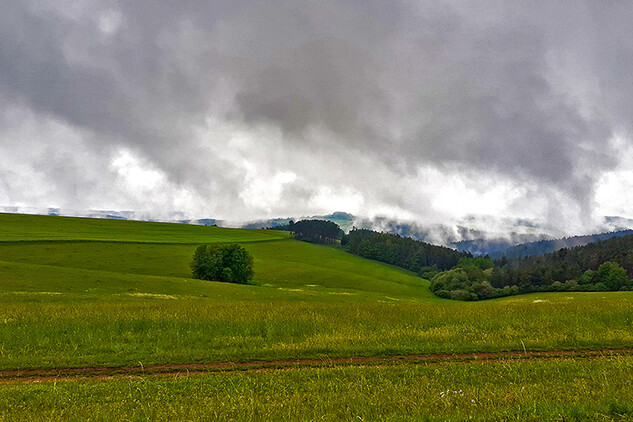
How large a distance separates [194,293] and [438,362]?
49.0 m

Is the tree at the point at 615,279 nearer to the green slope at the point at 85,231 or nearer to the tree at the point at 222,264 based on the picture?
the tree at the point at 222,264

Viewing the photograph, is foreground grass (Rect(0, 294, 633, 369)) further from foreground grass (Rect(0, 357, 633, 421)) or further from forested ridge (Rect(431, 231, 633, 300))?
forested ridge (Rect(431, 231, 633, 300))

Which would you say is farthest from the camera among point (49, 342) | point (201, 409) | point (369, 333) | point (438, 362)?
point (369, 333)

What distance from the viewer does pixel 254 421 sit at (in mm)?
7465

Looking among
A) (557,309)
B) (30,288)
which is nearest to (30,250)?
(30,288)

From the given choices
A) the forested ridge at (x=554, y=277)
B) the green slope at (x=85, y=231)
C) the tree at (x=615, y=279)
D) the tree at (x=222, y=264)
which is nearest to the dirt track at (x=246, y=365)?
the tree at (x=222, y=264)

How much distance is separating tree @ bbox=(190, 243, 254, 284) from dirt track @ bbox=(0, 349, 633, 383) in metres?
70.5

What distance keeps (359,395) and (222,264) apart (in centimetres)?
7911

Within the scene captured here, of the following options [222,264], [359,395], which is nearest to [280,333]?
[359,395]

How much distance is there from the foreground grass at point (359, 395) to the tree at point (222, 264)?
237 ft

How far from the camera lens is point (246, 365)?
13234 mm

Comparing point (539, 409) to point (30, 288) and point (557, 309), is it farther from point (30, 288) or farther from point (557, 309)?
point (30, 288)

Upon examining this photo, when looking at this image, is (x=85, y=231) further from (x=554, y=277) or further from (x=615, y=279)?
(x=615, y=279)

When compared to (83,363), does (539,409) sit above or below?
above
